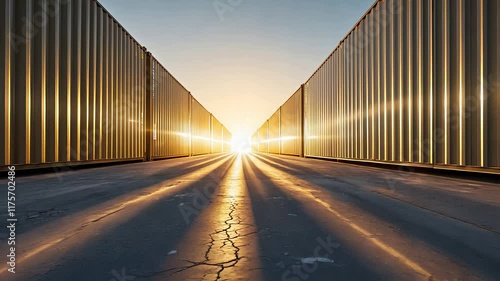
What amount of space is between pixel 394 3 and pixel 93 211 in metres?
9.68

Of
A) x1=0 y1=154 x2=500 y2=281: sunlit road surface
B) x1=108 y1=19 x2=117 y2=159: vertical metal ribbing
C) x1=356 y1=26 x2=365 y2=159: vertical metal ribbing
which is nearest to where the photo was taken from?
x1=0 y1=154 x2=500 y2=281: sunlit road surface

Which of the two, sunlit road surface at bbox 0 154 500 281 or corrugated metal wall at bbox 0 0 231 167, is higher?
corrugated metal wall at bbox 0 0 231 167

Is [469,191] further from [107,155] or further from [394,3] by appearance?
[107,155]

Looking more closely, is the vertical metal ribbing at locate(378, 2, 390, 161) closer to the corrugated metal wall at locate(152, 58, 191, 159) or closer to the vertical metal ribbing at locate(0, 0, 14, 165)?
the vertical metal ribbing at locate(0, 0, 14, 165)

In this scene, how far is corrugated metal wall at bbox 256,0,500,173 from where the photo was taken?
6191mm

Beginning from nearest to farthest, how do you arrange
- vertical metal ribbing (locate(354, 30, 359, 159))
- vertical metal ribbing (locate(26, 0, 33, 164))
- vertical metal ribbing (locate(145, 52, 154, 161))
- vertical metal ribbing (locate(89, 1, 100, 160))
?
1. vertical metal ribbing (locate(26, 0, 33, 164))
2. vertical metal ribbing (locate(89, 1, 100, 160))
3. vertical metal ribbing (locate(354, 30, 359, 159))
4. vertical metal ribbing (locate(145, 52, 154, 161))

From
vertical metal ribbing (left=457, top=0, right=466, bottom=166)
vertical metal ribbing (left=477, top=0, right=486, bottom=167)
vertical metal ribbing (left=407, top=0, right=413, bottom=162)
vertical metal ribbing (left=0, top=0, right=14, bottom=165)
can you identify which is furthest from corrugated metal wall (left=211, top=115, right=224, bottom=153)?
vertical metal ribbing (left=477, top=0, right=486, bottom=167)

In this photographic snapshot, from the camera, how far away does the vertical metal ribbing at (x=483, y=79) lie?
20.2ft

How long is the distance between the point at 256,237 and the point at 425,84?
7254 mm

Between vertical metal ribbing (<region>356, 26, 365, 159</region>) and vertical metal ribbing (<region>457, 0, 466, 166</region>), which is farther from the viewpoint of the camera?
vertical metal ribbing (<region>356, 26, 365, 159</region>)

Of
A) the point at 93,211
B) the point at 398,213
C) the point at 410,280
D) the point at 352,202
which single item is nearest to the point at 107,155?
the point at 93,211

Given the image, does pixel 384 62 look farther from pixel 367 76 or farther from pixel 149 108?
pixel 149 108

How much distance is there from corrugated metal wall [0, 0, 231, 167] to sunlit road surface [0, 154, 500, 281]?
3182mm

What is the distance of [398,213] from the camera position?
3709mm
